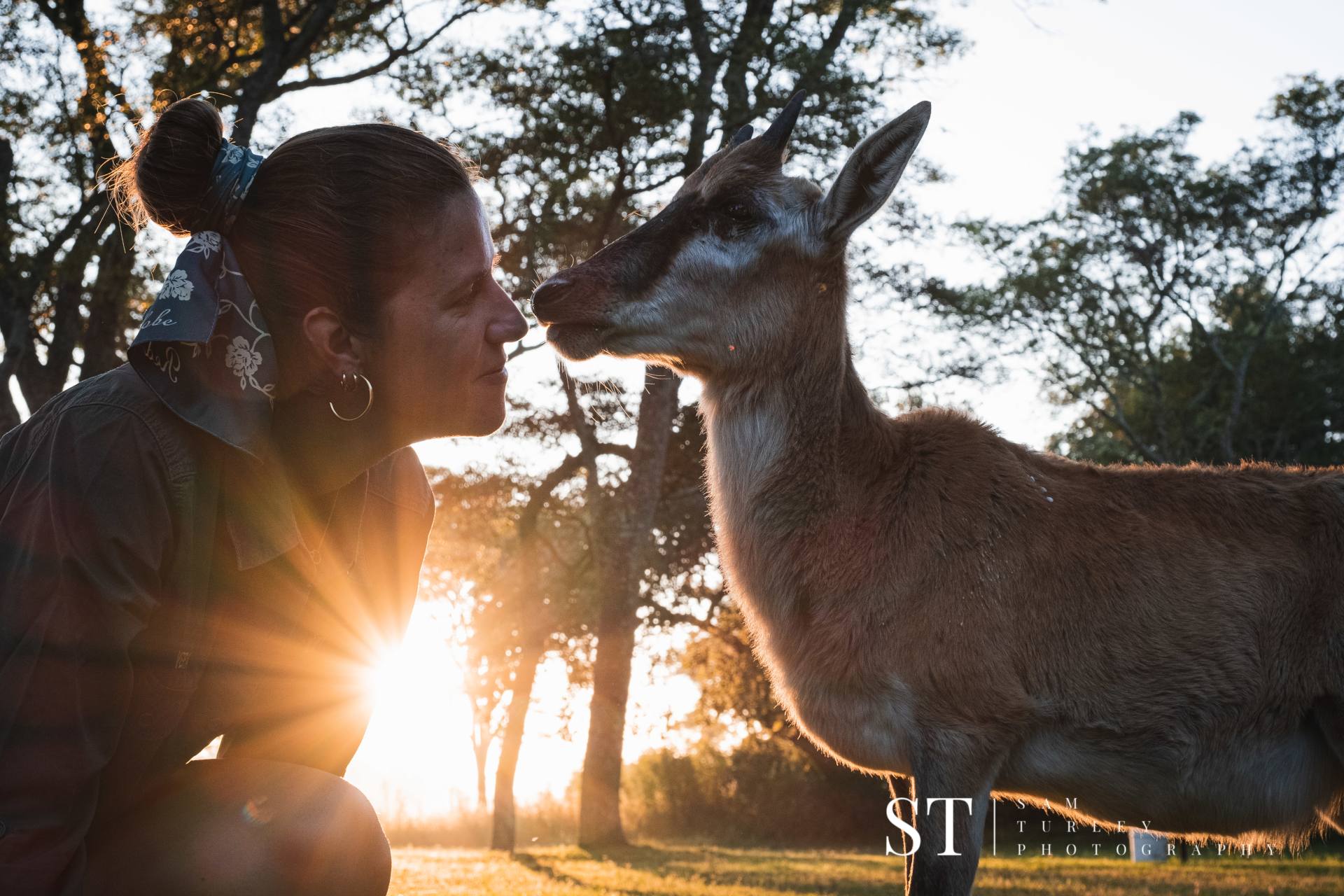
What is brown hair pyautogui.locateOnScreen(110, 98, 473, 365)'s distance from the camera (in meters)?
2.58

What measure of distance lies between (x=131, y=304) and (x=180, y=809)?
16.5 m

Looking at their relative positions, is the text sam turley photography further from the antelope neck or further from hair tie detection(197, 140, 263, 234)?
hair tie detection(197, 140, 263, 234)

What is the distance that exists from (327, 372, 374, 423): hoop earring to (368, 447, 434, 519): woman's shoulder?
418 mm

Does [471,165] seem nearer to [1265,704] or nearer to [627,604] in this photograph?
[1265,704]

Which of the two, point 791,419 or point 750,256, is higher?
Answer: point 750,256

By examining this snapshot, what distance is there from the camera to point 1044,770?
3.90 meters

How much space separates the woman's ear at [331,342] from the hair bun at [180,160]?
1.19 feet

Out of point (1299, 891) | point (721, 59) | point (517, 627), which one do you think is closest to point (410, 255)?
point (1299, 891)

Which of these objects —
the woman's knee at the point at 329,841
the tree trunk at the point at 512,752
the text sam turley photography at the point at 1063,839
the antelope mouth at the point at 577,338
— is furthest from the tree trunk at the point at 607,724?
the woman's knee at the point at 329,841

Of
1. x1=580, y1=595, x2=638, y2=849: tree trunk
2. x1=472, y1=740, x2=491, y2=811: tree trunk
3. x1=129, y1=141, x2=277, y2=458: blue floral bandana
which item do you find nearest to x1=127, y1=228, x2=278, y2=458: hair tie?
x1=129, y1=141, x2=277, y2=458: blue floral bandana

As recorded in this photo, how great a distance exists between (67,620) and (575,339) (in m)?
2.57

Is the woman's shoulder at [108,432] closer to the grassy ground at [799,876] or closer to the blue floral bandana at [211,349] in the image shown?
the blue floral bandana at [211,349]

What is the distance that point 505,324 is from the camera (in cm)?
290

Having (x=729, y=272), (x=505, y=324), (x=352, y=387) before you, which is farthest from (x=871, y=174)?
(x=352, y=387)
